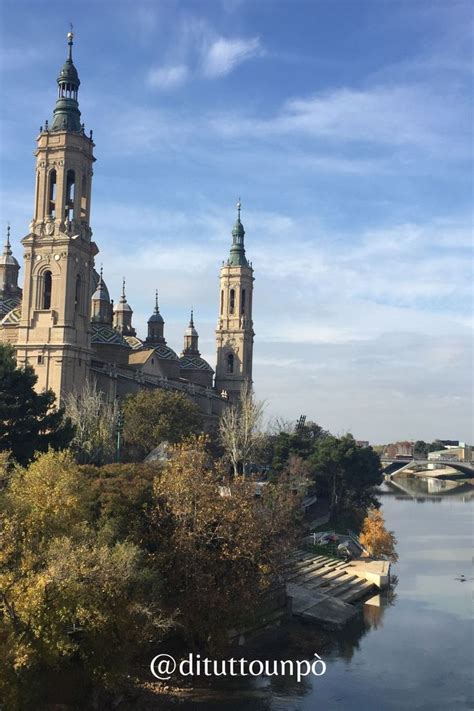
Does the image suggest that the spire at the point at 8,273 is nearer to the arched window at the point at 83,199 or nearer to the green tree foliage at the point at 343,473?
the arched window at the point at 83,199

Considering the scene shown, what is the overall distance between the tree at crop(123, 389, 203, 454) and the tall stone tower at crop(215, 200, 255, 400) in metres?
36.0

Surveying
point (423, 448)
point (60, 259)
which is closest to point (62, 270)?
point (60, 259)

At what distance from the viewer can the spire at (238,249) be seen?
9181cm

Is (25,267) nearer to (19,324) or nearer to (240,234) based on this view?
(19,324)

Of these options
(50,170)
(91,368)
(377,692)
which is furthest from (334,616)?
(50,170)

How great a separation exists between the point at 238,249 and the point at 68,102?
3808 cm

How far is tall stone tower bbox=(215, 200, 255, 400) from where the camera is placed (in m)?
90.7

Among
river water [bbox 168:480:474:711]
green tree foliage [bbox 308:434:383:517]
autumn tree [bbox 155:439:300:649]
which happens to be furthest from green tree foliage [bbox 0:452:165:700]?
green tree foliage [bbox 308:434:383:517]

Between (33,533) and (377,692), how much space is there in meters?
12.9

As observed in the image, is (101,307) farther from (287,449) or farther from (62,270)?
(287,449)

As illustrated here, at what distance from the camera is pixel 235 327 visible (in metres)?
91.0

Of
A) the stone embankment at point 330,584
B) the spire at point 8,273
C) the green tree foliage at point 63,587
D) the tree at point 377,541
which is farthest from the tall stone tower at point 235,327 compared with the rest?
the green tree foliage at point 63,587

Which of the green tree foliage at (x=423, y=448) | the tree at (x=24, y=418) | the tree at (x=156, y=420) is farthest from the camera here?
the green tree foliage at (x=423, y=448)

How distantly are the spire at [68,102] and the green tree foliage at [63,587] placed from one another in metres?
38.7
